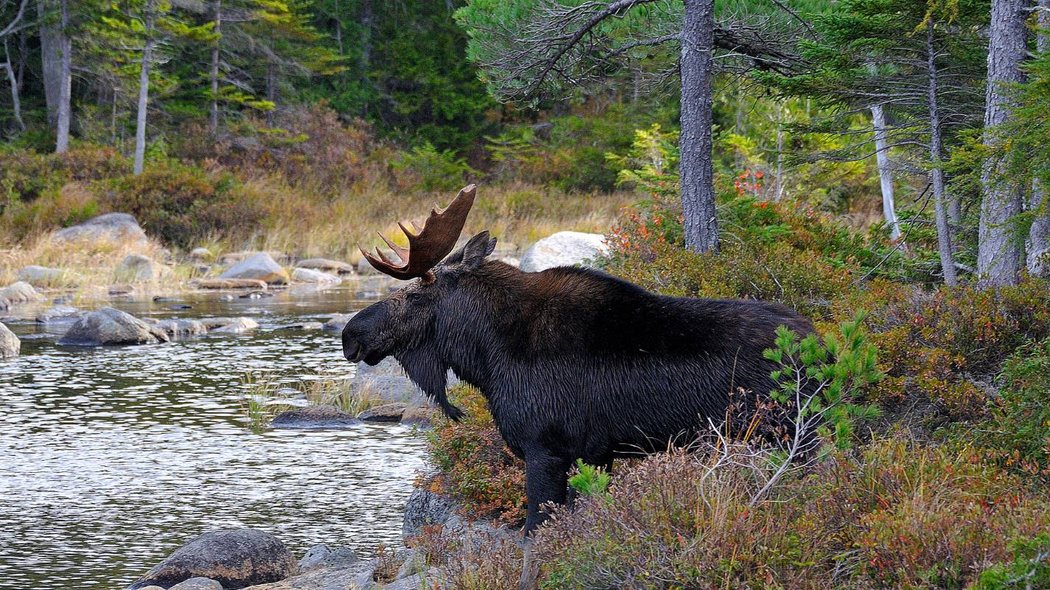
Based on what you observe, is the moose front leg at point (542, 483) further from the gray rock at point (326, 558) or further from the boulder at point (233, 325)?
the boulder at point (233, 325)

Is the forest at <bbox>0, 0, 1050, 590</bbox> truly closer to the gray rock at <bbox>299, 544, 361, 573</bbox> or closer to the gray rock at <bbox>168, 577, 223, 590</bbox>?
the gray rock at <bbox>299, 544, 361, 573</bbox>

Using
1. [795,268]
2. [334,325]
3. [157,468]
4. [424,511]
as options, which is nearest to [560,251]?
[334,325]

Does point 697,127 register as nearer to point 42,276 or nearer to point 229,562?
point 229,562

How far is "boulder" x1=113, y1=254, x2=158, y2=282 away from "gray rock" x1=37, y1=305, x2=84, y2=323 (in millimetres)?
4343

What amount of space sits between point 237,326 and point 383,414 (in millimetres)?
7773

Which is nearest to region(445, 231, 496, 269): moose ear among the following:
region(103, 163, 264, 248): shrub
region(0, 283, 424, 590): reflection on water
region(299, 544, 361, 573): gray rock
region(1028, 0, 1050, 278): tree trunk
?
region(299, 544, 361, 573): gray rock

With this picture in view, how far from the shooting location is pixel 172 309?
74.8ft

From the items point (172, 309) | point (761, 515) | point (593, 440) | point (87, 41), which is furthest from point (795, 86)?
point (87, 41)

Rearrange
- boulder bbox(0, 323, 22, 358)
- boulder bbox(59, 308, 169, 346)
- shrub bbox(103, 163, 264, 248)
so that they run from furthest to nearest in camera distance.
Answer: shrub bbox(103, 163, 264, 248) < boulder bbox(59, 308, 169, 346) < boulder bbox(0, 323, 22, 358)

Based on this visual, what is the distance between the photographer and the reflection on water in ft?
28.8

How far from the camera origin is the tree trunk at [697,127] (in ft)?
38.7

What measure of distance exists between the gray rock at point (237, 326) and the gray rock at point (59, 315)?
2.67 m

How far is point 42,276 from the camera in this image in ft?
82.9

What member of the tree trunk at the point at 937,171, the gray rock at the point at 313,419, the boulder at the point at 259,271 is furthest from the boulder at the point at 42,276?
the tree trunk at the point at 937,171
